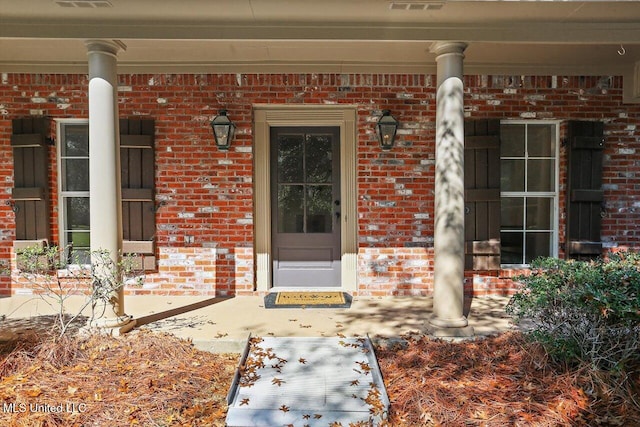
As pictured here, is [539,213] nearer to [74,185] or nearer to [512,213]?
[512,213]

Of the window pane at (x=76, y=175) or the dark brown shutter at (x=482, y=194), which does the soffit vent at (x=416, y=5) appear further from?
the window pane at (x=76, y=175)

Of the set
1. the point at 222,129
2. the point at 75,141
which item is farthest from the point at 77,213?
the point at 222,129

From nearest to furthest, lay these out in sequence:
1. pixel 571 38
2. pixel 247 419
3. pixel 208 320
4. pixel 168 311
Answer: pixel 247 419
pixel 571 38
pixel 208 320
pixel 168 311

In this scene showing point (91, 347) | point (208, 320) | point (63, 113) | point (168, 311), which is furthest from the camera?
point (63, 113)

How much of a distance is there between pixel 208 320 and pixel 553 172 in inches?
168

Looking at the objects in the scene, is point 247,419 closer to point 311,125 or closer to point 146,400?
point 146,400

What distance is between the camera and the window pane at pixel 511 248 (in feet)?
16.9

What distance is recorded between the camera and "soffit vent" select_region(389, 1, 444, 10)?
10.7 ft

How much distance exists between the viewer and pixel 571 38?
3.64m

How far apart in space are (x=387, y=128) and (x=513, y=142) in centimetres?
160

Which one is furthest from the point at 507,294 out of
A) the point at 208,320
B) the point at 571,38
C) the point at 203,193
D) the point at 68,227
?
the point at 68,227

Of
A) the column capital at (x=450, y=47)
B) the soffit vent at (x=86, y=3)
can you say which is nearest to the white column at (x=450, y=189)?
the column capital at (x=450, y=47)

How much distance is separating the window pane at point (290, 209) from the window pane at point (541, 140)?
2.80 meters

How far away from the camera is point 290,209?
510 centimetres
